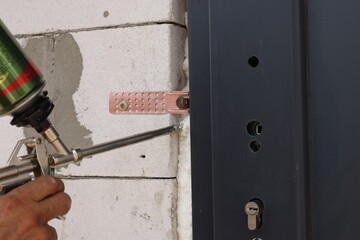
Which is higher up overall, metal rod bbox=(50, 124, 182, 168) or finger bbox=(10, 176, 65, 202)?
metal rod bbox=(50, 124, 182, 168)

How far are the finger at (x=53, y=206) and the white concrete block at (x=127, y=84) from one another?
0.41m

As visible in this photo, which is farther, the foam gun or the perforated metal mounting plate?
the perforated metal mounting plate

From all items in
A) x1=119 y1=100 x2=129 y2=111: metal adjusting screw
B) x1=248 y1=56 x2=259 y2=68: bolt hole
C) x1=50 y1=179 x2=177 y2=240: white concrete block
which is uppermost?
x1=248 y1=56 x2=259 y2=68: bolt hole

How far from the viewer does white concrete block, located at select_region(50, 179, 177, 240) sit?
4.36 ft

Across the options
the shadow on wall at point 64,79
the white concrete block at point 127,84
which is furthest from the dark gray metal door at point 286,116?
the shadow on wall at point 64,79

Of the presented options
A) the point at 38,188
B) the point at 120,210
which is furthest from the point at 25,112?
the point at 120,210

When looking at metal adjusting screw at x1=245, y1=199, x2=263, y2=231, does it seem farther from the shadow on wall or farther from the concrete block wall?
the shadow on wall

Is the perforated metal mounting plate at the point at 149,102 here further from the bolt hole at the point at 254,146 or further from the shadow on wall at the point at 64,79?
the bolt hole at the point at 254,146

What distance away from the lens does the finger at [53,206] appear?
0.91 metres

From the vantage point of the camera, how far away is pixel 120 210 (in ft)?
4.53

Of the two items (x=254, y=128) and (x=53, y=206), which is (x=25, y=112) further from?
(x=254, y=128)

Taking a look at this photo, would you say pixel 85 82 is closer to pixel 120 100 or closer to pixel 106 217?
pixel 120 100

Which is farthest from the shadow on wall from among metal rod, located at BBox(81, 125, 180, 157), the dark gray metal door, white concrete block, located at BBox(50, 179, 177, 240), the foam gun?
→ the dark gray metal door

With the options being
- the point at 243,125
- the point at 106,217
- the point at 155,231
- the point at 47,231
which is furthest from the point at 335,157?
the point at 106,217
